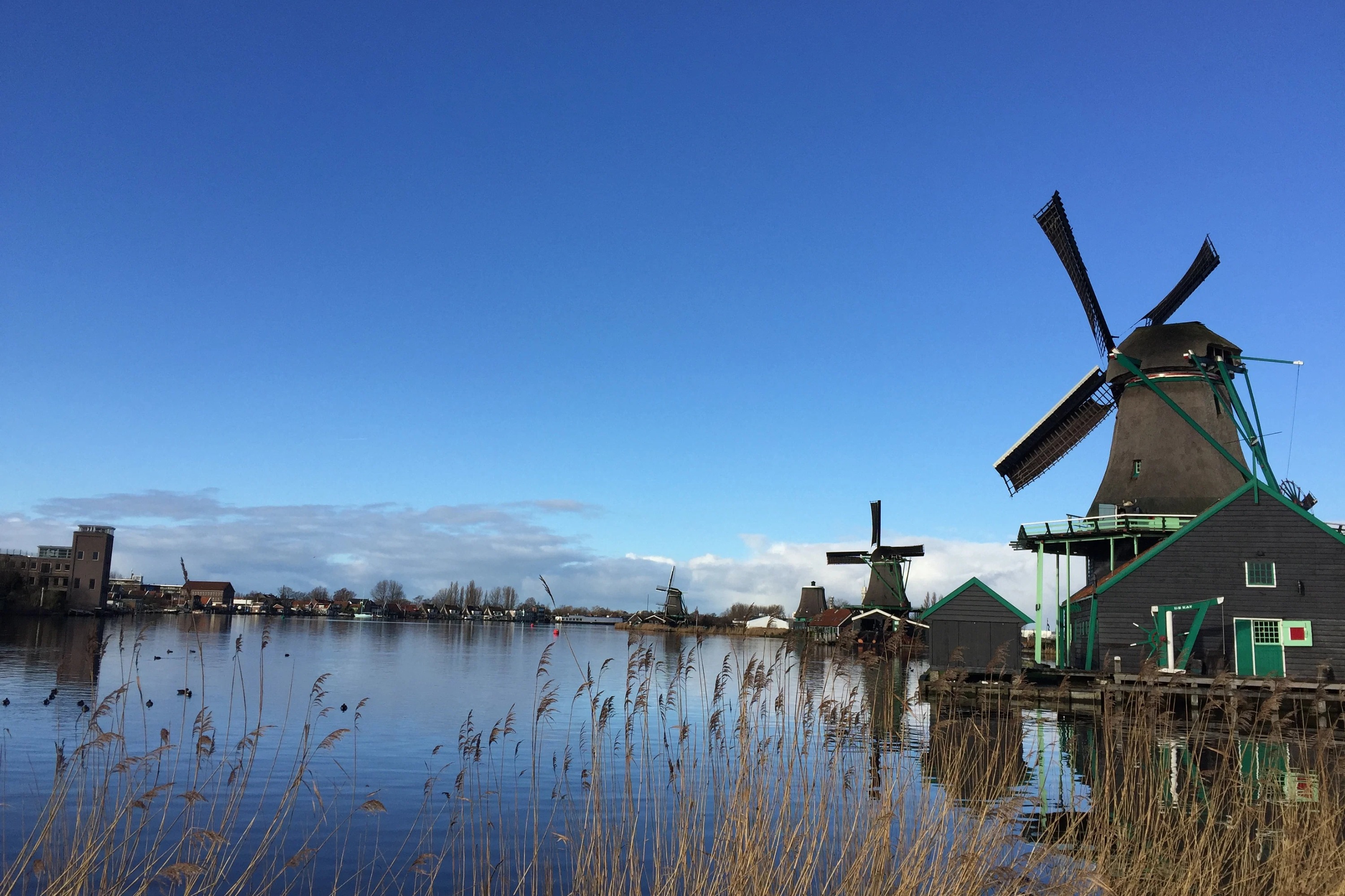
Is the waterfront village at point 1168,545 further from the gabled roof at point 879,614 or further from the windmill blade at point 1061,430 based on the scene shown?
the gabled roof at point 879,614

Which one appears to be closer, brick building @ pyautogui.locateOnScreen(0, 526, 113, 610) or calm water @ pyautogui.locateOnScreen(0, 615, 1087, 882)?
calm water @ pyautogui.locateOnScreen(0, 615, 1087, 882)

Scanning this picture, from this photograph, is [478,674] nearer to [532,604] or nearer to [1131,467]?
[1131,467]

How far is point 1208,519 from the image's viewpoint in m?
26.0

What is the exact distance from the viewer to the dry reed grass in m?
6.06

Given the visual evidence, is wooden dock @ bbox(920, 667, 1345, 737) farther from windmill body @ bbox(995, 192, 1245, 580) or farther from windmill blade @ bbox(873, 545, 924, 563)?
windmill blade @ bbox(873, 545, 924, 563)

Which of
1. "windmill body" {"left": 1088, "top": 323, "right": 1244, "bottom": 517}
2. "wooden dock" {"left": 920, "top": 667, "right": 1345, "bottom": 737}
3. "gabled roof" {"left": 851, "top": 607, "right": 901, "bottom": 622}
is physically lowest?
"wooden dock" {"left": 920, "top": 667, "right": 1345, "bottom": 737}

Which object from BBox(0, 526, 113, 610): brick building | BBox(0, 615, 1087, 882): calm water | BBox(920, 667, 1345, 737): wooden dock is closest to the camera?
BBox(0, 615, 1087, 882): calm water

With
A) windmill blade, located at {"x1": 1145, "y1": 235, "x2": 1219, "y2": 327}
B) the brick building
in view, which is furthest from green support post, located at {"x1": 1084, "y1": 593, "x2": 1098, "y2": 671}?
the brick building

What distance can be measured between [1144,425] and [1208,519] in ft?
21.0

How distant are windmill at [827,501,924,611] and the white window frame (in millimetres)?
32087

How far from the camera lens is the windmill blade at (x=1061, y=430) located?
112 ft

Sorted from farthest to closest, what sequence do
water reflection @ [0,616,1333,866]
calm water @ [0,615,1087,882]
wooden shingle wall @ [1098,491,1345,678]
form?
wooden shingle wall @ [1098,491,1345,678] → calm water @ [0,615,1087,882] → water reflection @ [0,616,1333,866]

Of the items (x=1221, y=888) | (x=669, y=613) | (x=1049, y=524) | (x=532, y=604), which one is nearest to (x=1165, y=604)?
(x=1049, y=524)

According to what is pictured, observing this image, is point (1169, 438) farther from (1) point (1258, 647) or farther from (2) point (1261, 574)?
(1) point (1258, 647)
